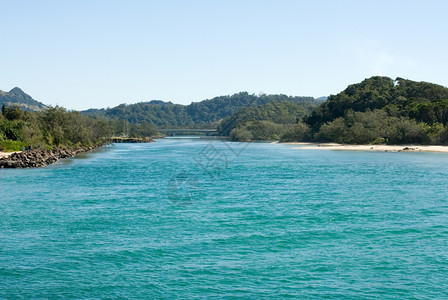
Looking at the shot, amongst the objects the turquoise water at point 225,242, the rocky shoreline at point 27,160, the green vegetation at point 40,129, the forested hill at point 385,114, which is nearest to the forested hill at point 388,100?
the forested hill at point 385,114

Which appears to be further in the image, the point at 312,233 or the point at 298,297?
the point at 312,233

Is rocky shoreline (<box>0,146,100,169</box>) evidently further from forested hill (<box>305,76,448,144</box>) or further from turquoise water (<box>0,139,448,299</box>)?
forested hill (<box>305,76,448,144</box>)

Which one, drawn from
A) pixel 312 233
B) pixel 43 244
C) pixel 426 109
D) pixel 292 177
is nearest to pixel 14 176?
pixel 292 177

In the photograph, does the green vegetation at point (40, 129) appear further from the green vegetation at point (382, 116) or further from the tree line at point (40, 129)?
the green vegetation at point (382, 116)

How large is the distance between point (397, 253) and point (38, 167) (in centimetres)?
5562

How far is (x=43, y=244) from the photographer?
2283 cm

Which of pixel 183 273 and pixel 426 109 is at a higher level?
pixel 426 109

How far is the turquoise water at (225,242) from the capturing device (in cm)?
1719

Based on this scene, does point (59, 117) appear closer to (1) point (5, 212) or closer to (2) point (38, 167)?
(2) point (38, 167)

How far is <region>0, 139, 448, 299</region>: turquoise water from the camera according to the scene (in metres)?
17.2

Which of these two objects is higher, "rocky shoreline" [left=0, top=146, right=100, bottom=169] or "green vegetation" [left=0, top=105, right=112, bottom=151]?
"green vegetation" [left=0, top=105, right=112, bottom=151]

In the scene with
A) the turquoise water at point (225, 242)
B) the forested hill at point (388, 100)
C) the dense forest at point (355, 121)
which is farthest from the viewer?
the forested hill at point (388, 100)

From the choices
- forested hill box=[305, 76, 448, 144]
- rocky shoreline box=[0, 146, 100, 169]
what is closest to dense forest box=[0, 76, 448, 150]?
forested hill box=[305, 76, 448, 144]

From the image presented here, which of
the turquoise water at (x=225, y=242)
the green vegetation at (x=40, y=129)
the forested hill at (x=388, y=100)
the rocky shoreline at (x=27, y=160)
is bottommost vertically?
the turquoise water at (x=225, y=242)
